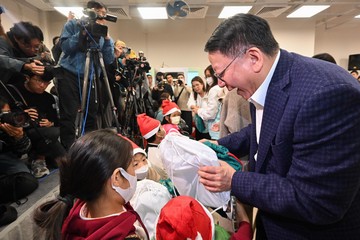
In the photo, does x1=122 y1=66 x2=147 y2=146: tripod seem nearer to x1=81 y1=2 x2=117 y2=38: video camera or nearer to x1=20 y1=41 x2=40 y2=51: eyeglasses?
x1=20 y1=41 x2=40 y2=51: eyeglasses

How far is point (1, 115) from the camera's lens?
1507 millimetres

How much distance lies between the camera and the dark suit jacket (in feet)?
2.11

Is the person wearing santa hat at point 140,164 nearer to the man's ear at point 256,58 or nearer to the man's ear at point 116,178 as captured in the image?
the man's ear at point 116,178

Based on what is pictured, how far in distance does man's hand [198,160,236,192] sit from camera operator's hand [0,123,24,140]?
144 cm

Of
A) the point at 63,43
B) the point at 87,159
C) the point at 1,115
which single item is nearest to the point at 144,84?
the point at 63,43

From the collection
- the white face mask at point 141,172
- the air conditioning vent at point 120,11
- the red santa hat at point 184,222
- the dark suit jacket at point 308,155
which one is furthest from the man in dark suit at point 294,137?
the air conditioning vent at point 120,11

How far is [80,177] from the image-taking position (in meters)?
0.81

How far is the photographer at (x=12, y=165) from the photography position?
5.06ft

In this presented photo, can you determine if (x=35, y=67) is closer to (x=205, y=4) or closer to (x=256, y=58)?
(x=256, y=58)

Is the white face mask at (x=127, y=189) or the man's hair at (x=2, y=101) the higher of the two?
the man's hair at (x=2, y=101)

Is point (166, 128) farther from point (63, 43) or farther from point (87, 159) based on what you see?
point (87, 159)

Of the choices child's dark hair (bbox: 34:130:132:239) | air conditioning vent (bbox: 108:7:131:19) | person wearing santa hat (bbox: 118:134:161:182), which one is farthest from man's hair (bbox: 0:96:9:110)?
air conditioning vent (bbox: 108:7:131:19)

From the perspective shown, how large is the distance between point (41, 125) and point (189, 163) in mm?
1615

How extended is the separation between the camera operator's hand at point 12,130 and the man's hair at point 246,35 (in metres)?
1.55
